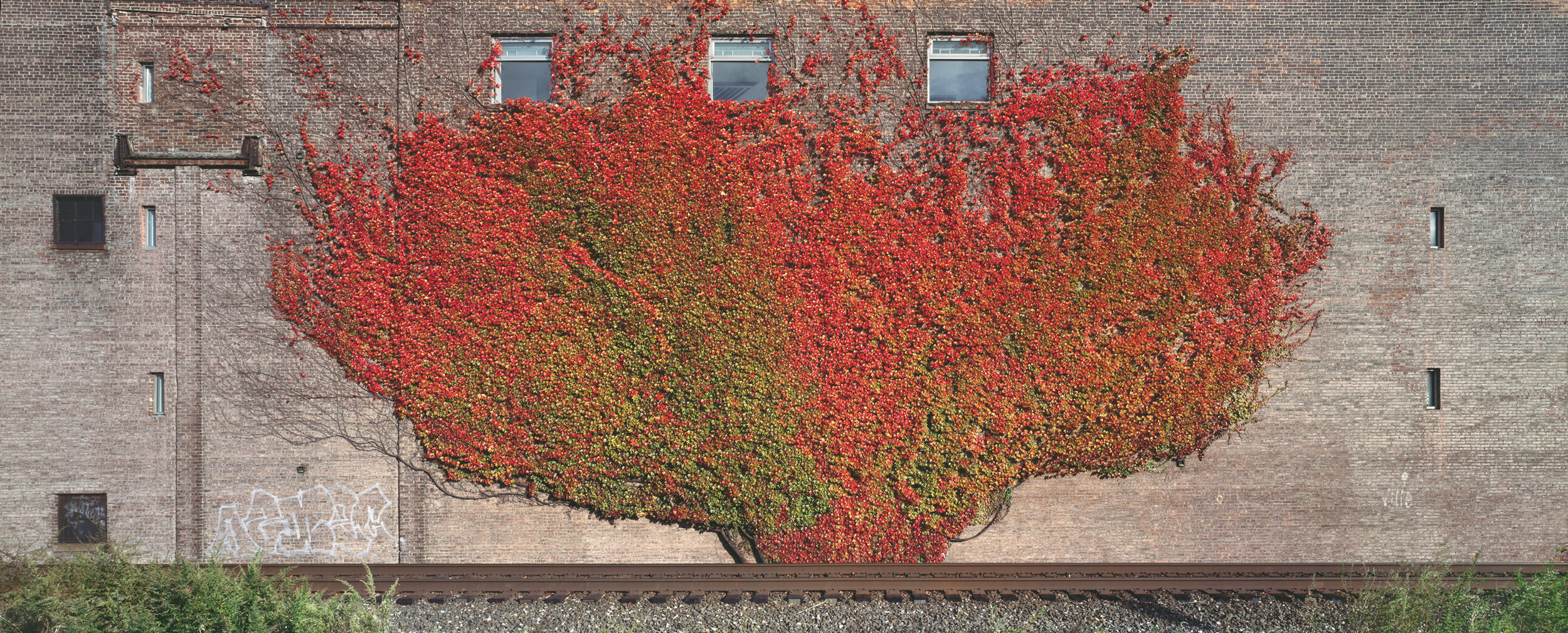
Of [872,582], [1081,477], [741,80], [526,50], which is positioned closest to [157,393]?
[526,50]

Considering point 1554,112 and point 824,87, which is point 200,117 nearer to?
point 824,87

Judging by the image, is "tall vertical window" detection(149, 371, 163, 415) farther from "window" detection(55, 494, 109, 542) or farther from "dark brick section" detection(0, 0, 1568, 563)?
"window" detection(55, 494, 109, 542)

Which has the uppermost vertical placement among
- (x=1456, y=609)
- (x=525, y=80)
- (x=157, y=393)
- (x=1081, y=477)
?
(x=525, y=80)

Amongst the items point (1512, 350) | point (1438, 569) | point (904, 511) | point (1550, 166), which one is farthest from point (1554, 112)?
point (904, 511)

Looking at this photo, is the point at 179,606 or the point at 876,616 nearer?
the point at 179,606

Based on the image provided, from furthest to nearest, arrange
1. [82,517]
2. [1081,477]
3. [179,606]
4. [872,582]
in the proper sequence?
[1081,477] → [82,517] → [872,582] → [179,606]

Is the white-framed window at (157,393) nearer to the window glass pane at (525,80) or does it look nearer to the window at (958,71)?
the window glass pane at (525,80)

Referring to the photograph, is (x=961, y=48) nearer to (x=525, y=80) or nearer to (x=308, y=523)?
(x=525, y=80)

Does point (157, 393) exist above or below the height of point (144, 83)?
below
